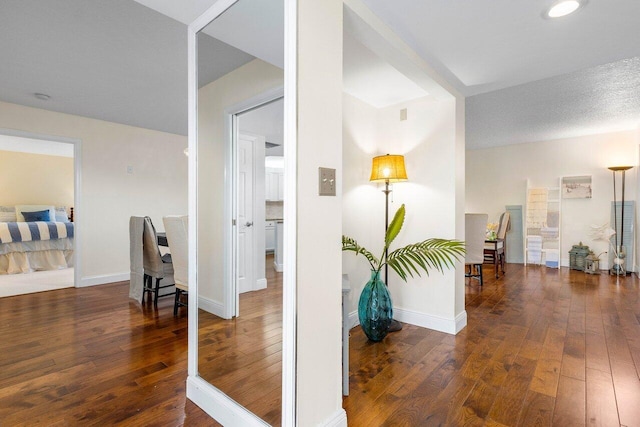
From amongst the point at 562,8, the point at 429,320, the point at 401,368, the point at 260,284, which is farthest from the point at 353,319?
the point at 562,8

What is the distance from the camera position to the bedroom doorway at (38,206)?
4.28 m

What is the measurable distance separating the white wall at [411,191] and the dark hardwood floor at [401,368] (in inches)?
12.1

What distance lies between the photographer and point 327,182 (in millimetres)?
1406

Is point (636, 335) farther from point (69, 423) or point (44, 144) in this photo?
point (44, 144)

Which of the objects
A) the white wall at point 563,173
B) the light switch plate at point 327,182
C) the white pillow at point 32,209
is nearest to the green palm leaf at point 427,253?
the light switch plate at point 327,182

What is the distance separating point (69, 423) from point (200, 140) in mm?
1572

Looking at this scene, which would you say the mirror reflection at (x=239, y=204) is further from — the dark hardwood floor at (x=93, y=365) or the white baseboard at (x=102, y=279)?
the white baseboard at (x=102, y=279)

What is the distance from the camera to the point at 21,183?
6.81m

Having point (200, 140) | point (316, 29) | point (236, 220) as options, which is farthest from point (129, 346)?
point (316, 29)

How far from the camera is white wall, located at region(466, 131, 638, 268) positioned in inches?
210

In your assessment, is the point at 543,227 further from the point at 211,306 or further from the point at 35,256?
the point at 35,256

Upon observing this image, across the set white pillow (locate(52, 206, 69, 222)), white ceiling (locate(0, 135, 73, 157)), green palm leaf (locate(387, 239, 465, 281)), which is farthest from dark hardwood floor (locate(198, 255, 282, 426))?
white pillow (locate(52, 206, 69, 222))

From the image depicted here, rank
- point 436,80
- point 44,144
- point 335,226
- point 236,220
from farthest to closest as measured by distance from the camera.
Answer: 1. point 44,144
2. point 436,80
3. point 236,220
4. point 335,226

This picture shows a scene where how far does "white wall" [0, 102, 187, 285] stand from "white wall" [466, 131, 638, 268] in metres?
5.89
